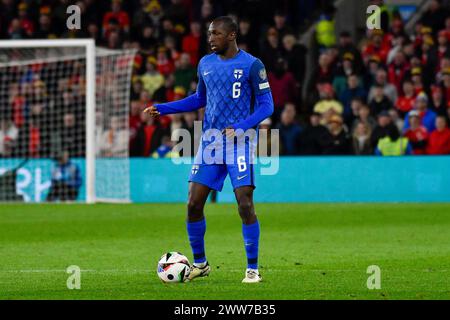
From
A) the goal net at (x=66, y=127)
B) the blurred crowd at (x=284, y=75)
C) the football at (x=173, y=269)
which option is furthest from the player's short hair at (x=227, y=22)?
the blurred crowd at (x=284, y=75)

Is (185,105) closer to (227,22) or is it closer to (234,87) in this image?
(234,87)

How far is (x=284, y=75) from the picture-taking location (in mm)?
21984

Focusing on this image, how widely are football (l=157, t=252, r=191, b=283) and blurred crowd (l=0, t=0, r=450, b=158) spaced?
35.8 feet

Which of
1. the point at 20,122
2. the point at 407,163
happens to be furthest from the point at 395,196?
the point at 20,122

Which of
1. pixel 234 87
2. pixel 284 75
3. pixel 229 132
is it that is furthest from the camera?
pixel 284 75

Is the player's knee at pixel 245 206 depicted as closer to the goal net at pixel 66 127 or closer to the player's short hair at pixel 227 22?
the player's short hair at pixel 227 22

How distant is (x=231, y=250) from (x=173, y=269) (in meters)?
3.14

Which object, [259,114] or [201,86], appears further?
[201,86]

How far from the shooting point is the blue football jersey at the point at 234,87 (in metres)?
9.37

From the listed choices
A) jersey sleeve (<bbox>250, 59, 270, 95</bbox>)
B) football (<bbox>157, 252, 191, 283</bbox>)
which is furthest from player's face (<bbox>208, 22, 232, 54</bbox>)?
football (<bbox>157, 252, 191, 283</bbox>)

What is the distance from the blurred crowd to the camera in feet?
66.4

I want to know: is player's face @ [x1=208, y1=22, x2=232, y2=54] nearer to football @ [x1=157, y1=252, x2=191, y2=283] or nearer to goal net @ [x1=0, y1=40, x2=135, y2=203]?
football @ [x1=157, y1=252, x2=191, y2=283]

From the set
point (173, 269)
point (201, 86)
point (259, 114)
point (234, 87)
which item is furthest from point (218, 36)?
point (173, 269)
